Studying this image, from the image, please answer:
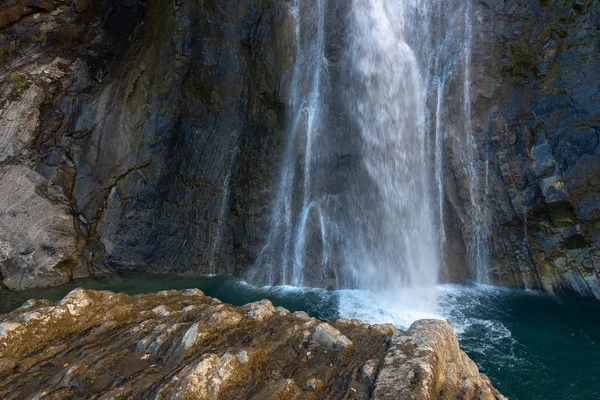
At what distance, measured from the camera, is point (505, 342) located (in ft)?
37.0

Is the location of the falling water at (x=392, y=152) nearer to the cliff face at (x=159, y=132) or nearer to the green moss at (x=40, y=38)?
the cliff face at (x=159, y=132)

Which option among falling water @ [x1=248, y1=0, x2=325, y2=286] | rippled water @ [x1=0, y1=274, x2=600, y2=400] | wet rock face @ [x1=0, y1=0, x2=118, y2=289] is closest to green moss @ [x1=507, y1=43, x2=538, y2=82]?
falling water @ [x1=248, y1=0, x2=325, y2=286]

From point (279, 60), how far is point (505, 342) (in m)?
12.7

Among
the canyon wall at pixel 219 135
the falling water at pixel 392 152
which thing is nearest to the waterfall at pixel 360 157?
the falling water at pixel 392 152

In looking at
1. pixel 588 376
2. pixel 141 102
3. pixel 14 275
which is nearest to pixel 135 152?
pixel 141 102

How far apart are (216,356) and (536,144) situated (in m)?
14.1

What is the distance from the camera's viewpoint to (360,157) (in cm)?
1591

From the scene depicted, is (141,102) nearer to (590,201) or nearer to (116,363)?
(116,363)

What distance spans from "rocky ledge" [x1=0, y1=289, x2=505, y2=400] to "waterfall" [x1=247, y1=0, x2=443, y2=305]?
388 inches

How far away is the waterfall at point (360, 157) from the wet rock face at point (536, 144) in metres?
1.67

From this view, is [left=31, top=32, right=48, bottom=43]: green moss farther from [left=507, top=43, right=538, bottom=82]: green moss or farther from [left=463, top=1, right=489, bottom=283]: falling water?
[left=507, top=43, right=538, bottom=82]: green moss

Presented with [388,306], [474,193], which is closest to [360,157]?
[474,193]

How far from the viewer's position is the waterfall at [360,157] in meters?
15.7

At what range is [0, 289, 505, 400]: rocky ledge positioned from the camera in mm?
4066
